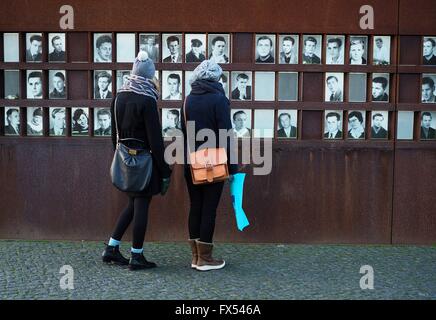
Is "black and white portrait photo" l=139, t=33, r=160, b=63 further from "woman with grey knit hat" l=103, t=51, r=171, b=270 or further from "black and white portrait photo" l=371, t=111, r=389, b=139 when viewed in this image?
"black and white portrait photo" l=371, t=111, r=389, b=139

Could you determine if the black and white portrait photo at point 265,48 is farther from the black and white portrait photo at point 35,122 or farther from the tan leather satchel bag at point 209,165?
the black and white portrait photo at point 35,122

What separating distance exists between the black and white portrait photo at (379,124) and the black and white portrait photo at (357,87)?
0.21 meters

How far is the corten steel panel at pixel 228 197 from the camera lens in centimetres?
639

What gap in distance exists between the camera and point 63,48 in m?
6.37

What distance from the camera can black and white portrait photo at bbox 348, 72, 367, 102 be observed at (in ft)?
21.0

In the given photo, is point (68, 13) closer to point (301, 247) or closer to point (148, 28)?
point (148, 28)

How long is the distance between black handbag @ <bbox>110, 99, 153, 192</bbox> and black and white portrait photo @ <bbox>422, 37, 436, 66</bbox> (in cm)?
306

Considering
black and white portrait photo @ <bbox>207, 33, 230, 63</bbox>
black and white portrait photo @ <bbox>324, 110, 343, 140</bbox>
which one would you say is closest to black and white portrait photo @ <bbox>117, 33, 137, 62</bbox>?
black and white portrait photo @ <bbox>207, 33, 230, 63</bbox>

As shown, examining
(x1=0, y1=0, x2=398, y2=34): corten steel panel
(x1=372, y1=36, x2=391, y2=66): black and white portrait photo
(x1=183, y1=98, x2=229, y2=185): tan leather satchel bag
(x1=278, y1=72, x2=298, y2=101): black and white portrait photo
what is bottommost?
(x1=183, y1=98, x2=229, y2=185): tan leather satchel bag

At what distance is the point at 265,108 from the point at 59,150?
216 cm

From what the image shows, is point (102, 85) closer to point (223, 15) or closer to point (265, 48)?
point (223, 15)

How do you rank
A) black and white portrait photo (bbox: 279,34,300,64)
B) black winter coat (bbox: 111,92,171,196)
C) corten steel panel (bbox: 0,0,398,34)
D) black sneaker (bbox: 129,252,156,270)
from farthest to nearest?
1. black and white portrait photo (bbox: 279,34,300,64)
2. corten steel panel (bbox: 0,0,398,34)
3. black sneaker (bbox: 129,252,156,270)
4. black winter coat (bbox: 111,92,171,196)

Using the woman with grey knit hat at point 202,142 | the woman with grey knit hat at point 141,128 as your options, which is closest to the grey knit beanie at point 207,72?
the woman with grey knit hat at point 202,142

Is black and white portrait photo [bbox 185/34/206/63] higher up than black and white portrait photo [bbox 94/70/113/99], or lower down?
higher up
